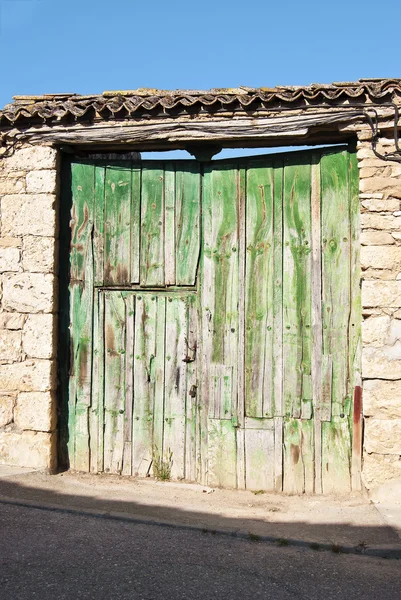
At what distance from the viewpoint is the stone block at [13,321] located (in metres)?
5.30

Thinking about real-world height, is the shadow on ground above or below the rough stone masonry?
below

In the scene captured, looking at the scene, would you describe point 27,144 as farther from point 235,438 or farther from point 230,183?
point 235,438

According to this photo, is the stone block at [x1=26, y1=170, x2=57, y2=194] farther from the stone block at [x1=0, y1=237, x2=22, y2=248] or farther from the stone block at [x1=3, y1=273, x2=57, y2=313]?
the stone block at [x1=3, y1=273, x2=57, y2=313]

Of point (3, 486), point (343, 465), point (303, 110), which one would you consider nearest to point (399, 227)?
point (303, 110)

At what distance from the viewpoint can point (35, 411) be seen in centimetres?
523

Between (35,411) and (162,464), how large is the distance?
1155mm

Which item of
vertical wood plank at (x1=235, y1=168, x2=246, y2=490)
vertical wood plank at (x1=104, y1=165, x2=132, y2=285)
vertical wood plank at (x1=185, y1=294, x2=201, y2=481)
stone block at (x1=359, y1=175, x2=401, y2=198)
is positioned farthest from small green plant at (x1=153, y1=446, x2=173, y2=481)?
stone block at (x1=359, y1=175, x2=401, y2=198)

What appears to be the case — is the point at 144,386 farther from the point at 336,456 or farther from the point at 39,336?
the point at 336,456

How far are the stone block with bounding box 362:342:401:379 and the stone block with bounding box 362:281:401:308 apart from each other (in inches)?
12.4

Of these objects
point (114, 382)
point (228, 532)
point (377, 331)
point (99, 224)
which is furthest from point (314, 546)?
point (99, 224)

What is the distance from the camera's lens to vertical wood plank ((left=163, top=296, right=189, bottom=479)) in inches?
207

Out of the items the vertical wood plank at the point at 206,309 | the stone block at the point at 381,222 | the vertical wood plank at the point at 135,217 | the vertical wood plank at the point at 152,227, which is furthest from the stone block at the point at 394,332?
the vertical wood plank at the point at 135,217

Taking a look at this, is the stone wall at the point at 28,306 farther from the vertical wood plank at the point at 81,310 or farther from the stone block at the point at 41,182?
the vertical wood plank at the point at 81,310

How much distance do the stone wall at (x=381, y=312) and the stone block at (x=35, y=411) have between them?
2.55 meters
